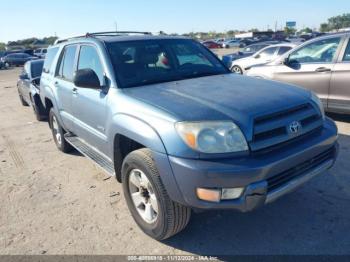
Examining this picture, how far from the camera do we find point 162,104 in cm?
300

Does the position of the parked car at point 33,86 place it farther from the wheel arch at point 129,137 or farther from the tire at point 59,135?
the wheel arch at point 129,137

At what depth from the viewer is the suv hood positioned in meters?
2.79

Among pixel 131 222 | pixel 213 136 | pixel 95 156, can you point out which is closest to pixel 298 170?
pixel 213 136

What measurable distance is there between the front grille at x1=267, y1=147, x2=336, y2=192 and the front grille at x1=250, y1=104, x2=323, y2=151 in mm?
256

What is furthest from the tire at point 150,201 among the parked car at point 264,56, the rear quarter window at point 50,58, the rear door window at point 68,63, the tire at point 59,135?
the parked car at point 264,56

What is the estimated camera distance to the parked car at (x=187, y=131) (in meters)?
2.66

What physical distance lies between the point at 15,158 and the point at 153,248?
12.5ft

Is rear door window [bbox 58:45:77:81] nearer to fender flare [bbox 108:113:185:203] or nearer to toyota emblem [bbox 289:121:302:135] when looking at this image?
fender flare [bbox 108:113:185:203]

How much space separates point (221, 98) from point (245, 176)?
80 cm

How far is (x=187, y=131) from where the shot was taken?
8.83ft

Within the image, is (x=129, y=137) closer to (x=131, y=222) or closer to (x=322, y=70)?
(x=131, y=222)

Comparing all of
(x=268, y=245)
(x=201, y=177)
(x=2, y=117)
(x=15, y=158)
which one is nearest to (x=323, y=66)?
(x=268, y=245)

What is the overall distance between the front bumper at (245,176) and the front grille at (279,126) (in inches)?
3.2

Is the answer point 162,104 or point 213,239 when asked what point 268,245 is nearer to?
point 213,239
